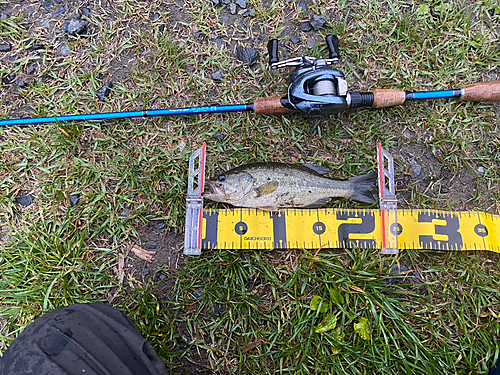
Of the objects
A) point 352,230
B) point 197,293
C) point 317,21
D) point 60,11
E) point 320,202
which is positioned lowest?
point 197,293

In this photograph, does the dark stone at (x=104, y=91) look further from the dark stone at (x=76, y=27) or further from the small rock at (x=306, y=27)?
the small rock at (x=306, y=27)

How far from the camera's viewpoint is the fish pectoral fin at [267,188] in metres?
3.47

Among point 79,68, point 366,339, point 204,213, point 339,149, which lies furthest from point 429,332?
point 79,68

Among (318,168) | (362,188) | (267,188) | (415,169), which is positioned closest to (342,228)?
(362,188)

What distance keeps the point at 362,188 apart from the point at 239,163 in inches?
55.6

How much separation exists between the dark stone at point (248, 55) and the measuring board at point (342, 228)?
1.28 metres

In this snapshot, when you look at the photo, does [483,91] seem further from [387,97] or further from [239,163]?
[239,163]

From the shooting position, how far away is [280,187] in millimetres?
3486

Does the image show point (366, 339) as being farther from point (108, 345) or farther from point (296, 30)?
point (296, 30)

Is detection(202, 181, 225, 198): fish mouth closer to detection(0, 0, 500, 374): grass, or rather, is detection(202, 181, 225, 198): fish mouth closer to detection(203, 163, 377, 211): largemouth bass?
detection(203, 163, 377, 211): largemouth bass

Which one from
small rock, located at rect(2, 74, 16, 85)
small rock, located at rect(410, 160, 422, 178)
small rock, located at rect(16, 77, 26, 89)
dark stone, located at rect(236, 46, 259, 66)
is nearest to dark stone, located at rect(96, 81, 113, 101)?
small rock, located at rect(16, 77, 26, 89)

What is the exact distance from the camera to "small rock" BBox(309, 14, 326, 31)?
4030mm

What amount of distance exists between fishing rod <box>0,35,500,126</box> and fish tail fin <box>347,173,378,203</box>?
2.55 feet

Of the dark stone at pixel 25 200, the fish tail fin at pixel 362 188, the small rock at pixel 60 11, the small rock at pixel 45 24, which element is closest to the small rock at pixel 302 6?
the fish tail fin at pixel 362 188
